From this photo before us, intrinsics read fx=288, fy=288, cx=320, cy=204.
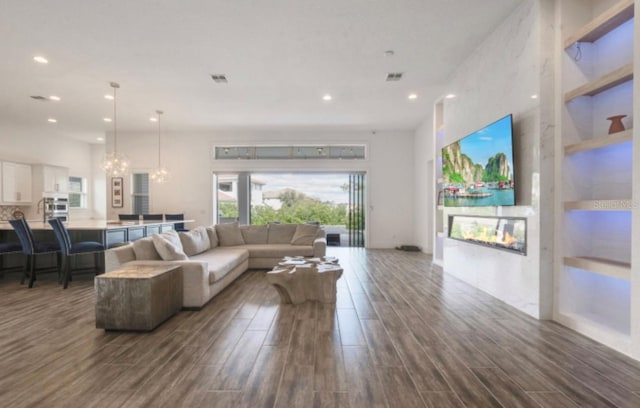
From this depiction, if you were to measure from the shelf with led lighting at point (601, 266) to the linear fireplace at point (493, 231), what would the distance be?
419 millimetres

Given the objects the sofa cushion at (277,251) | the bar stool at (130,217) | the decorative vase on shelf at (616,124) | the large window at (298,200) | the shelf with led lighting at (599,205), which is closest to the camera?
the shelf with led lighting at (599,205)

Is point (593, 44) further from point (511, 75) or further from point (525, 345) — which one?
point (525, 345)

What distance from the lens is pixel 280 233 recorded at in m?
5.90

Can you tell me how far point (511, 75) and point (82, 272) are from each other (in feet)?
22.9

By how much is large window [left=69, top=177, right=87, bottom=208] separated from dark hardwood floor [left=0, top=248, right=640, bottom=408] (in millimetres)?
6759

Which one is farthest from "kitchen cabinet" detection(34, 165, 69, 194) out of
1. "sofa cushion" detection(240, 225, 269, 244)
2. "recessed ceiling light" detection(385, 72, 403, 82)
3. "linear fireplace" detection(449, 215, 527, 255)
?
"linear fireplace" detection(449, 215, 527, 255)

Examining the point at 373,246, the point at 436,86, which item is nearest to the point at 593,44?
the point at 436,86

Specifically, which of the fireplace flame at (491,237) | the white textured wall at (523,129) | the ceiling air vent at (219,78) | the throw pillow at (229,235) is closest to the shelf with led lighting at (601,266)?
the white textured wall at (523,129)

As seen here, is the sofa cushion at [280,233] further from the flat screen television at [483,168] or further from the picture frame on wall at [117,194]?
the picture frame on wall at [117,194]

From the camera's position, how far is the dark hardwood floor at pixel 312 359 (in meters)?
1.78

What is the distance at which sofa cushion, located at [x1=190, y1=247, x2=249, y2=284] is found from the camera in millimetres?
3666

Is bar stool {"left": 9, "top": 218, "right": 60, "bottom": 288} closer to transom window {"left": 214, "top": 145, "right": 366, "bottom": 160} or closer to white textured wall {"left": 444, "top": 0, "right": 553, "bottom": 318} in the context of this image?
transom window {"left": 214, "top": 145, "right": 366, "bottom": 160}

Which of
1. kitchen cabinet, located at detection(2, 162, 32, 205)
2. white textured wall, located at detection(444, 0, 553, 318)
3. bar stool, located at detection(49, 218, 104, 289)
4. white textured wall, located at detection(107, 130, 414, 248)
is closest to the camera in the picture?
white textured wall, located at detection(444, 0, 553, 318)

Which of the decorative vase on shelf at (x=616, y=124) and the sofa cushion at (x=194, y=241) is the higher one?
the decorative vase on shelf at (x=616, y=124)
